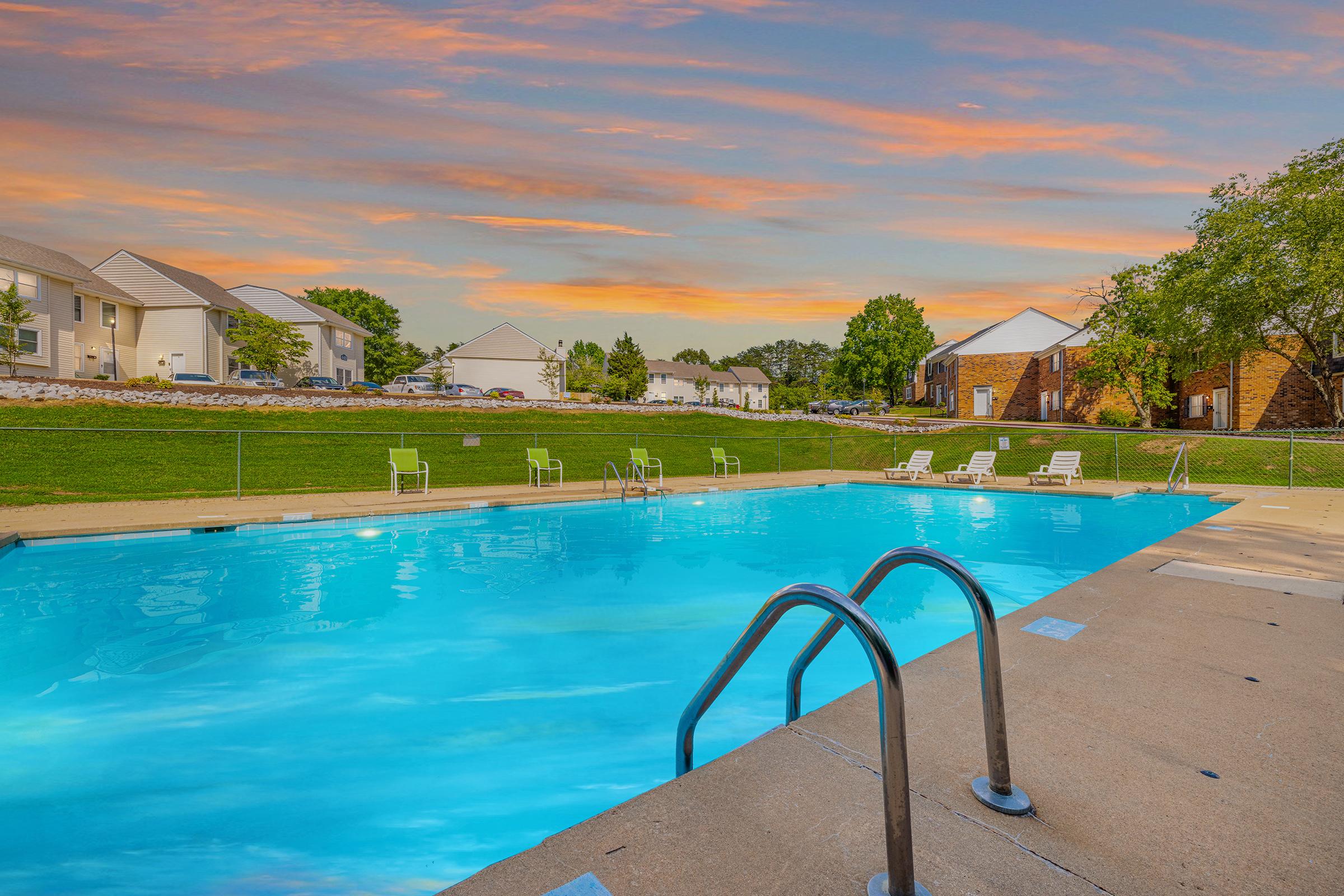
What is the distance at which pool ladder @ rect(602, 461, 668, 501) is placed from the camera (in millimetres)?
→ 14500

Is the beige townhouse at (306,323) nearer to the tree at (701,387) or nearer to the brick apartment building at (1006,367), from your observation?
the tree at (701,387)

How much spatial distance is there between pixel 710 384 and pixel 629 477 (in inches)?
2760

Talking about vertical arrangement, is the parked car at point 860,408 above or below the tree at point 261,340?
below

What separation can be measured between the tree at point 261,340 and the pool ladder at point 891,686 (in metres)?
41.9

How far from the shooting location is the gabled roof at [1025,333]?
41.8 metres

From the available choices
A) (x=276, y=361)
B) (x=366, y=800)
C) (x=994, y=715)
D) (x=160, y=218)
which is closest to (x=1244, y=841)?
(x=994, y=715)

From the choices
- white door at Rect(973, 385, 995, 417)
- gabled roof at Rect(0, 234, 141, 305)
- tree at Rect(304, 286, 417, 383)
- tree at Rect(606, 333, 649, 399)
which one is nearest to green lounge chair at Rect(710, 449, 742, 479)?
white door at Rect(973, 385, 995, 417)

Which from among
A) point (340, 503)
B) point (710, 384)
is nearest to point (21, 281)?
point (340, 503)

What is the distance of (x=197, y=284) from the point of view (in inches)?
1523

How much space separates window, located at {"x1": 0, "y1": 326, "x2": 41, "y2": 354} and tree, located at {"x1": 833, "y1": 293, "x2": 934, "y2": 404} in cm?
5342

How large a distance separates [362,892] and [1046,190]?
25.8m

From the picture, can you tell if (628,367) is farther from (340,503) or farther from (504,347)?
(340,503)

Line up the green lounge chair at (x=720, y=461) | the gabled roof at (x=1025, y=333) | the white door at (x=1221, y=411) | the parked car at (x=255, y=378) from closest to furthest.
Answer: the green lounge chair at (x=720, y=461) → the white door at (x=1221, y=411) → the parked car at (x=255, y=378) → the gabled roof at (x=1025, y=333)

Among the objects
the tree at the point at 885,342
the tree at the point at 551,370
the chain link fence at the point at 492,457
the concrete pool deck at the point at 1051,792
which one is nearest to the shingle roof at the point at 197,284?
the tree at the point at 551,370
